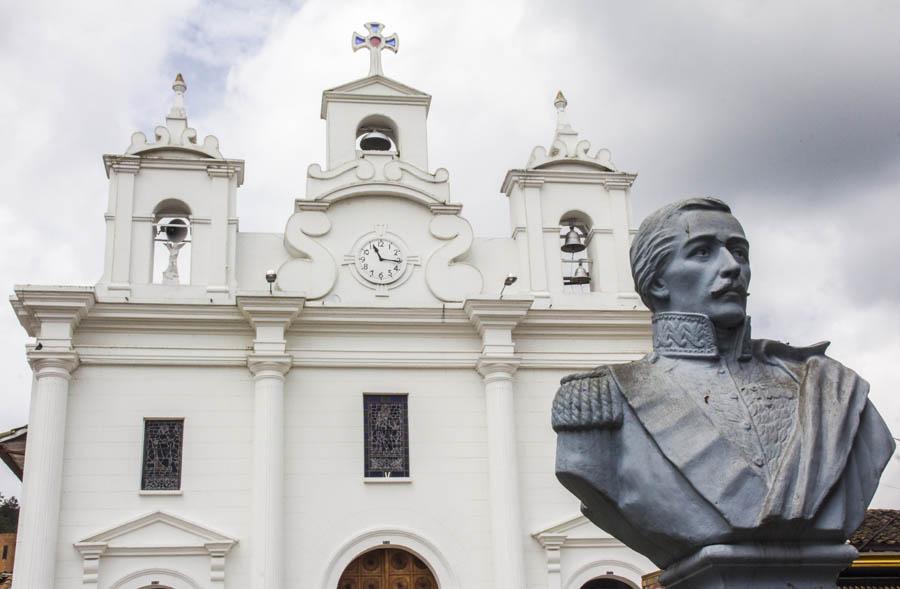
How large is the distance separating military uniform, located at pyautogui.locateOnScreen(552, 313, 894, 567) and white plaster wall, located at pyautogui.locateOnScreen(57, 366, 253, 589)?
11878 millimetres

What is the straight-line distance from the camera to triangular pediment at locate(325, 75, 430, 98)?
18.0 meters

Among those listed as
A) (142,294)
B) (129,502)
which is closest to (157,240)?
(142,294)

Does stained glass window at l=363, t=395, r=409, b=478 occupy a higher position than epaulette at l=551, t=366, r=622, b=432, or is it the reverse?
stained glass window at l=363, t=395, r=409, b=478

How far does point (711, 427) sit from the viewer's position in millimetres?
3637

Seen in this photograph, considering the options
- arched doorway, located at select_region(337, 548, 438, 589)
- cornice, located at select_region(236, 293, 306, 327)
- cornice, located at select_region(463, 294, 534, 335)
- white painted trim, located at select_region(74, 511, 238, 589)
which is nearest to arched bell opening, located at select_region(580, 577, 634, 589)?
arched doorway, located at select_region(337, 548, 438, 589)

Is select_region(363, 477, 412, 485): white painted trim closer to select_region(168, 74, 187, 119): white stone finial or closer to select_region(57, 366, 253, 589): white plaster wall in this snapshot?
select_region(57, 366, 253, 589): white plaster wall

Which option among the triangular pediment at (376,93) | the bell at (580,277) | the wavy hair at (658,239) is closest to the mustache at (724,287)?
the wavy hair at (658,239)

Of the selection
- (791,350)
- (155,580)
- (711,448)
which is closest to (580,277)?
(155,580)

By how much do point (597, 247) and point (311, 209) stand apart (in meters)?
4.57

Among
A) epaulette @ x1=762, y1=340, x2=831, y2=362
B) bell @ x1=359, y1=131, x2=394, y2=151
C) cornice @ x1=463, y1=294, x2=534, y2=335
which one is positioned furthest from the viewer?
bell @ x1=359, y1=131, x2=394, y2=151

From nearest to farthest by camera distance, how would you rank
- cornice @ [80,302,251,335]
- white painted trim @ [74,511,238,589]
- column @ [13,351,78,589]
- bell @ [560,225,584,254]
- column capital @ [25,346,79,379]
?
column @ [13,351,78,589] → white painted trim @ [74,511,238,589] → column capital @ [25,346,79,379] → cornice @ [80,302,251,335] → bell @ [560,225,584,254]

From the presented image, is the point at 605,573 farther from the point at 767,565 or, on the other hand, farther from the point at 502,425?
the point at 767,565

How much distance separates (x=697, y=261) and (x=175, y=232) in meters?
13.8

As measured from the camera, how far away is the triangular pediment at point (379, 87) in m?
18.0
